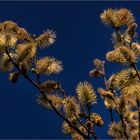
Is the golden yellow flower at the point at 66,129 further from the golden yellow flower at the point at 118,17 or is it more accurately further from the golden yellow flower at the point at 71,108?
the golden yellow flower at the point at 118,17

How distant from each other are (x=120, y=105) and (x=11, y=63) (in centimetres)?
177

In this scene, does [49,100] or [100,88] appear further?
[100,88]

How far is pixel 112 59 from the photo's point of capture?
6195 millimetres

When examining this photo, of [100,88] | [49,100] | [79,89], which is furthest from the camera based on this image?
[100,88]

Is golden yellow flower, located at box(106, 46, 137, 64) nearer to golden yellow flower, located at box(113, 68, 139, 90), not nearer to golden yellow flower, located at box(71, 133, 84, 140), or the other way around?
golden yellow flower, located at box(113, 68, 139, 90)

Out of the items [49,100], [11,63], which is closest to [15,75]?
[11,63]

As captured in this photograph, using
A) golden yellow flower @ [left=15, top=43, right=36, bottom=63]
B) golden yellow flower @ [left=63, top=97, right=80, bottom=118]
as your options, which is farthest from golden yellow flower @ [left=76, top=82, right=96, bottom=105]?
golden yellow flower @ [left=15, top=43, right=36, bottom=63]

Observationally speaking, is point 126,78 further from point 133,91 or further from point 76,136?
point 76,136

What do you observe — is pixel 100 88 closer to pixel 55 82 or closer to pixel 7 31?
pixel 55 82

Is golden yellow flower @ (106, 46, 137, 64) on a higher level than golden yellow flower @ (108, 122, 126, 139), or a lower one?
higher

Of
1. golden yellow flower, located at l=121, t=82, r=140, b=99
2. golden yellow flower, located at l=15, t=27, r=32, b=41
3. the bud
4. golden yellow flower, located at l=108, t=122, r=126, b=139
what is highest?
golden yellow flower, located at l=15, t=27, r=32, b=41

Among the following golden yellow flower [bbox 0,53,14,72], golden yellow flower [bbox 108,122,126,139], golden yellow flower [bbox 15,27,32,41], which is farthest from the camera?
golden yellow flower [bbox 108,122,126,139]

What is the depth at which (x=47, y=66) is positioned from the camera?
6.27 m

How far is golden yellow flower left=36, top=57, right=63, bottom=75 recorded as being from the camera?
244 inches
